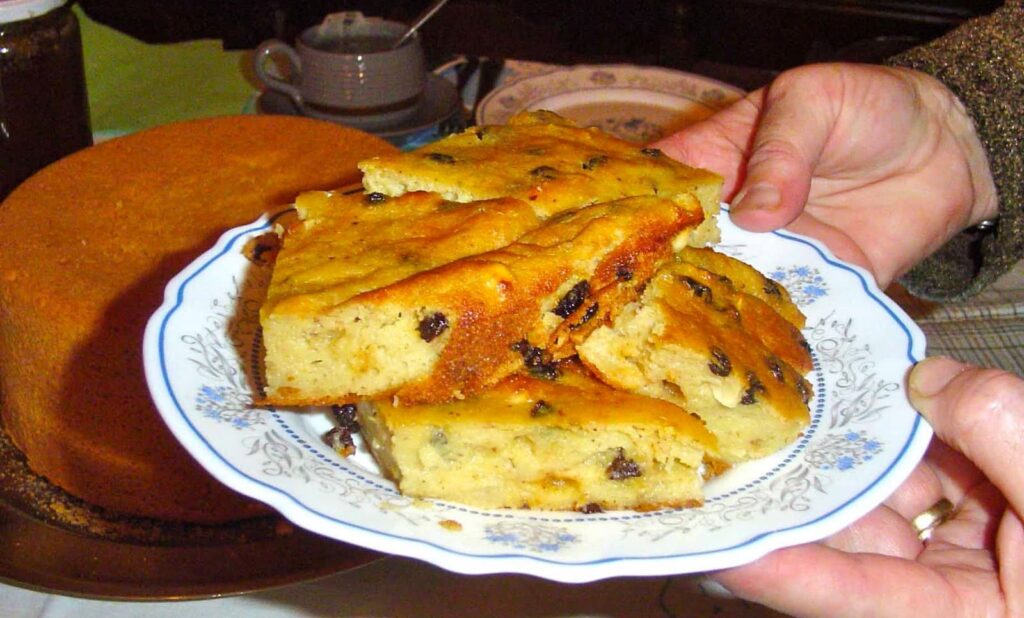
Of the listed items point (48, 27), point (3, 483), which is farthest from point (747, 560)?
point (48, 27)

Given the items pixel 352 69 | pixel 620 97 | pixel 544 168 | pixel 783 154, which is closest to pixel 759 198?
pixel 783 154

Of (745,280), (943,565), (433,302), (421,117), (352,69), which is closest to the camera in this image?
Answer: (433,302)

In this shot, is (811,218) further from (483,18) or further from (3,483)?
(483,18)

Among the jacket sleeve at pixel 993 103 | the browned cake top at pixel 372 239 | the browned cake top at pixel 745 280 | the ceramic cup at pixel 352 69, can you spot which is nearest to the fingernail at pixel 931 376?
the browned cake top at pixel 745 280

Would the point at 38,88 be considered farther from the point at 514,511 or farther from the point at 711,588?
the point at 711,588

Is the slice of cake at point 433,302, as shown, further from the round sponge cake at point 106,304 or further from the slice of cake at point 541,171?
the round sponge cake at point 106,304
